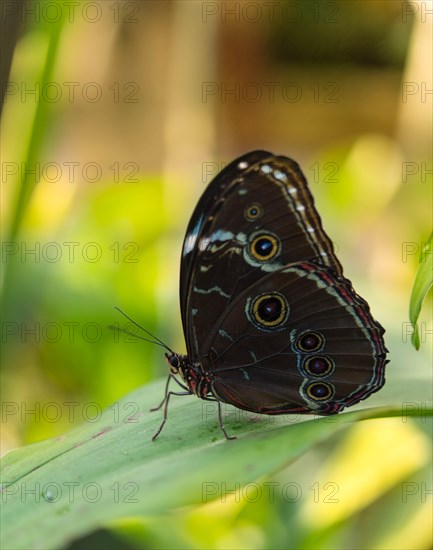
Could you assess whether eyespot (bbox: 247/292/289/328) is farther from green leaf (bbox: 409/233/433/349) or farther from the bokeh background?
green leaf (bbox: 409/233/433/349)

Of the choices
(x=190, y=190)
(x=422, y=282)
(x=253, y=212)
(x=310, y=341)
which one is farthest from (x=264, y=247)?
(x=190, y=190)

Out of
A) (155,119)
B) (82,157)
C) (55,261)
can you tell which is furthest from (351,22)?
(55,261)

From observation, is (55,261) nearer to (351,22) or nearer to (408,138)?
(408,138)

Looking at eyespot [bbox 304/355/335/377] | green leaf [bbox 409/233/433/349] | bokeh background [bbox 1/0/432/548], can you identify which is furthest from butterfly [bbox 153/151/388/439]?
green leaf [bbox 409/233/433/349]

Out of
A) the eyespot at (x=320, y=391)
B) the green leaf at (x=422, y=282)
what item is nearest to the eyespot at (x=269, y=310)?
the eyespot at (x=320, y=391)

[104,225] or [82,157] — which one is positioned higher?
[82,157]
